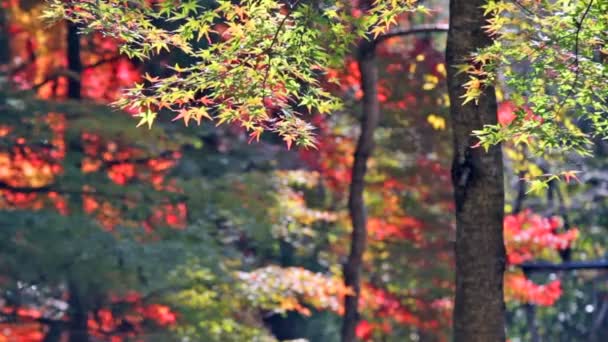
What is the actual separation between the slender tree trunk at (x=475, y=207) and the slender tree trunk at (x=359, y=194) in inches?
183

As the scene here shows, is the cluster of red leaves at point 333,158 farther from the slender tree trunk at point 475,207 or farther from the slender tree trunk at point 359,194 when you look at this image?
the slender tree trunk at point 475,207

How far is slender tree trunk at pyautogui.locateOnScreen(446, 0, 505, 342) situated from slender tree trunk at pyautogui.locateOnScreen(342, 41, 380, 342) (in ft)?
15.2

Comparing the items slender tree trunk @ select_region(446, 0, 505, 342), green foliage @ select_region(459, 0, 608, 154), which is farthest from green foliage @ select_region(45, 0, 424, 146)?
slender tree trunk @ select_region(446, 0, 505, 342)

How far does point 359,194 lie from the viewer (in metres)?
11.5

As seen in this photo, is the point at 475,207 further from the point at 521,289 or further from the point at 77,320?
→ the point at 521,289

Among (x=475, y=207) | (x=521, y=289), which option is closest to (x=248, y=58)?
(x=475, y=207)

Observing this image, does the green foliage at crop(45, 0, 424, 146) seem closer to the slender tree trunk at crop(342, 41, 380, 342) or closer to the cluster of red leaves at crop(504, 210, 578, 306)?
the slender tree trunk at crop(342, 41, 380, 342)

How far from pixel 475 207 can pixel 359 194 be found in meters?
5.05

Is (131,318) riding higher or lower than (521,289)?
lower

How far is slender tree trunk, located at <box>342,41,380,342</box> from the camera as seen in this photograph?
1135 centimetres

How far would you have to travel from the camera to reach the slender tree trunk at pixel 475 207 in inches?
256

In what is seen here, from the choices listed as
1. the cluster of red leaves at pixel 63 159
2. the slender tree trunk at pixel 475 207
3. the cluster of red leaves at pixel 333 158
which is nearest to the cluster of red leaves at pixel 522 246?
the cluster of red leaves at pixel 333 158

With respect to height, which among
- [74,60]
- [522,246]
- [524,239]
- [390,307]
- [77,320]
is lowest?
[390,307]

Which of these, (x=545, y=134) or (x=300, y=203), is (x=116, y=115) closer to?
(x=300, y=203)
